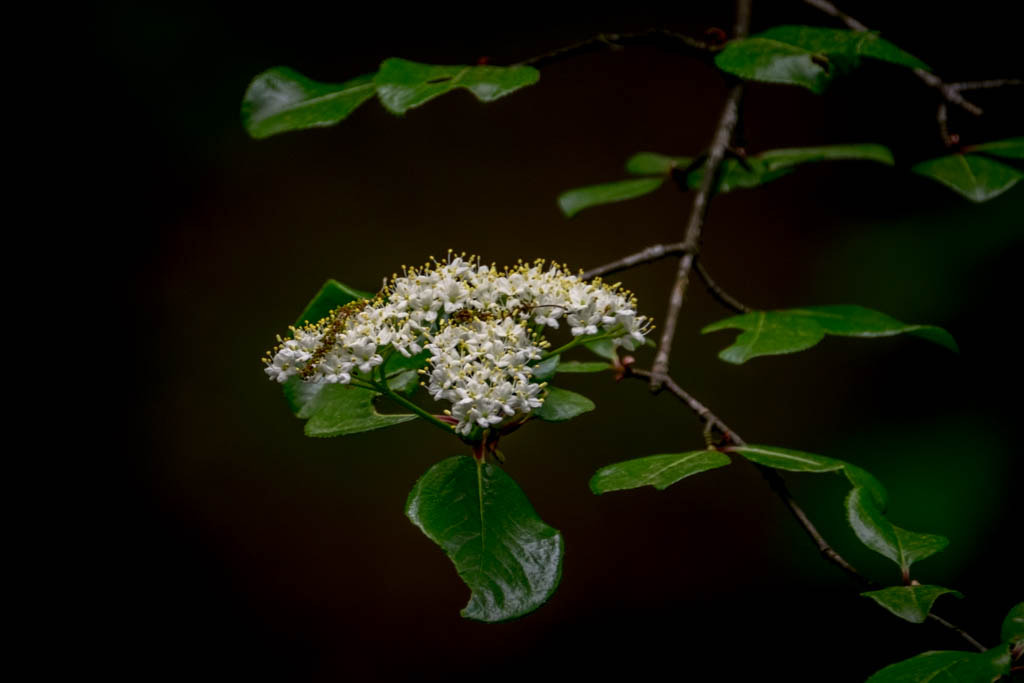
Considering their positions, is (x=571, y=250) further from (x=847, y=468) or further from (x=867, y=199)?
(x=847, y=468)

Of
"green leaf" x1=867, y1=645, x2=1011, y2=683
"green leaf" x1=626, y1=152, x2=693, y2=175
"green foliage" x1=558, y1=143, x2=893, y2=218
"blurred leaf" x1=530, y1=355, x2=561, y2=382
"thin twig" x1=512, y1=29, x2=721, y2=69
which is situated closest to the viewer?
"green leaf" x1=867, y1=645, x2=1011, y2=683

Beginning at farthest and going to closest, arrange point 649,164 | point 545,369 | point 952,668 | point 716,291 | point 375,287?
point 375,287 → point 649,164 → point 716,291 → point 545,369 → point 952,668

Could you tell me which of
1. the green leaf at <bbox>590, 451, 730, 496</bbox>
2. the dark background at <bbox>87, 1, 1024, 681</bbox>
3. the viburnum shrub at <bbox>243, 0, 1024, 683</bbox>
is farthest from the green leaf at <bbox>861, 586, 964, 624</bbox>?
the dark background at <bbox>87, 1, 1024, 681</bbox>

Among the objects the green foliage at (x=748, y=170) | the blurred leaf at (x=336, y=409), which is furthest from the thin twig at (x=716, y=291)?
the blurred leaf at (x=336, y=409)

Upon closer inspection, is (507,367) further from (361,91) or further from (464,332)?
(361,91)

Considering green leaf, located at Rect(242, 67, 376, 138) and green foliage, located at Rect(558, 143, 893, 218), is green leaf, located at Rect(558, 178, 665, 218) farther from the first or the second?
green leaf, located at Rect(242, 67, 376, 138)

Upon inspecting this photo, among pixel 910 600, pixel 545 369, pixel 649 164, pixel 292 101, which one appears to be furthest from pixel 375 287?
pixel 910 600
